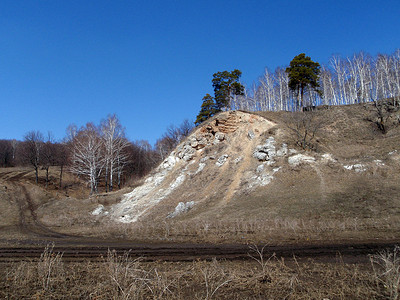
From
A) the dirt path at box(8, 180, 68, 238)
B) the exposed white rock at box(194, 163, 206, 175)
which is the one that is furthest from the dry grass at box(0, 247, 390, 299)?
the exposed white rock at box(194, 163, 206, 175)

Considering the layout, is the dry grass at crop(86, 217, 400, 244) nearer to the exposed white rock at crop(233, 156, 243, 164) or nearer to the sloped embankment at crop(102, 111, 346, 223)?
the sloped embankment at crop(102, 111, 346, 223)

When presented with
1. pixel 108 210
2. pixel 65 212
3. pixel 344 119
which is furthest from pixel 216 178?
pixel 344 119

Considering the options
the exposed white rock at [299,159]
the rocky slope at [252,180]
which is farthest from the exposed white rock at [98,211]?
the exposed white rock at [299,159]

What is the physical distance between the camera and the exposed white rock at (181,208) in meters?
27.9

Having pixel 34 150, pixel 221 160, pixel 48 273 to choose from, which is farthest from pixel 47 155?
pixel 48 273

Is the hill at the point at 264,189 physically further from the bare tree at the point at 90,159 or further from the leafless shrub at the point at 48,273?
the leafless shrub at the point at 48,273

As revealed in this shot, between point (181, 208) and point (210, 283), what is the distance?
20787 millimetres

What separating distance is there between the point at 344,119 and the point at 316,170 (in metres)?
18.9

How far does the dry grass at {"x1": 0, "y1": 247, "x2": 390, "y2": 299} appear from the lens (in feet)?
22.6

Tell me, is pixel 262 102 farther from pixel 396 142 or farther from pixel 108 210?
pixel 108 210

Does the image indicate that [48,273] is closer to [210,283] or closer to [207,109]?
[210,283]

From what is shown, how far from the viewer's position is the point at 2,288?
7938 mm

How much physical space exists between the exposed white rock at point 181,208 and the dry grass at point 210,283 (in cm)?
1863

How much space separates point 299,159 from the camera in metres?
29.6
